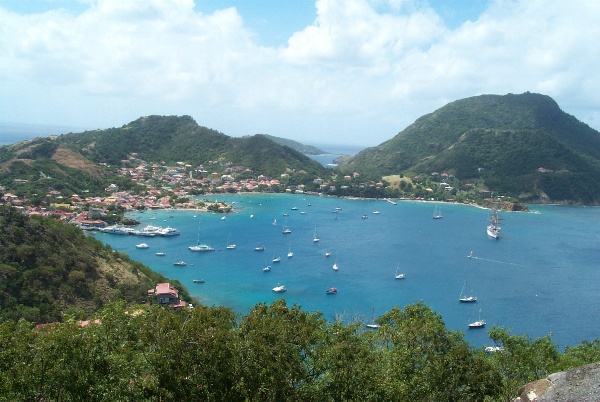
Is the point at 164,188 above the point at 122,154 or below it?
below

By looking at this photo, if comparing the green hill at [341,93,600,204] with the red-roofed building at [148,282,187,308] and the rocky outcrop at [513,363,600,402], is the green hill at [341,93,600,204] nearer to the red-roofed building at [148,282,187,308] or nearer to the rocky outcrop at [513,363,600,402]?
the red-roofed building at [148,282,187,308]

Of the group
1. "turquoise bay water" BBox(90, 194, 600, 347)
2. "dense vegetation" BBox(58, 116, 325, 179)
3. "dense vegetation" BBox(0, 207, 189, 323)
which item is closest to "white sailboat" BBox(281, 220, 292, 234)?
"turquoise bay water" BBox(90, 194, 600, 347)

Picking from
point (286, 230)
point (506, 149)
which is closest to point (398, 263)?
point (286, 230)

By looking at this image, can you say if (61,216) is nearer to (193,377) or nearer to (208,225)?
(208,225)

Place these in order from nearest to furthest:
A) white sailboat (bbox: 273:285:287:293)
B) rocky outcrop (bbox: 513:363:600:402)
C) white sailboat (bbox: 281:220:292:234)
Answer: rocky outcrop (bbox: 513:363:600:402) < white sailboat (bbox: 273:285:287:293) < white sailboat (bbox: 281:220:292:234)

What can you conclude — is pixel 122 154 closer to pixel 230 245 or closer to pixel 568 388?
pixel 230 245

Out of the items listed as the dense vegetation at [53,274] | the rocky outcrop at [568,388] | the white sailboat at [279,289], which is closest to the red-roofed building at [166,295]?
the dense vegetation at [53,274]
